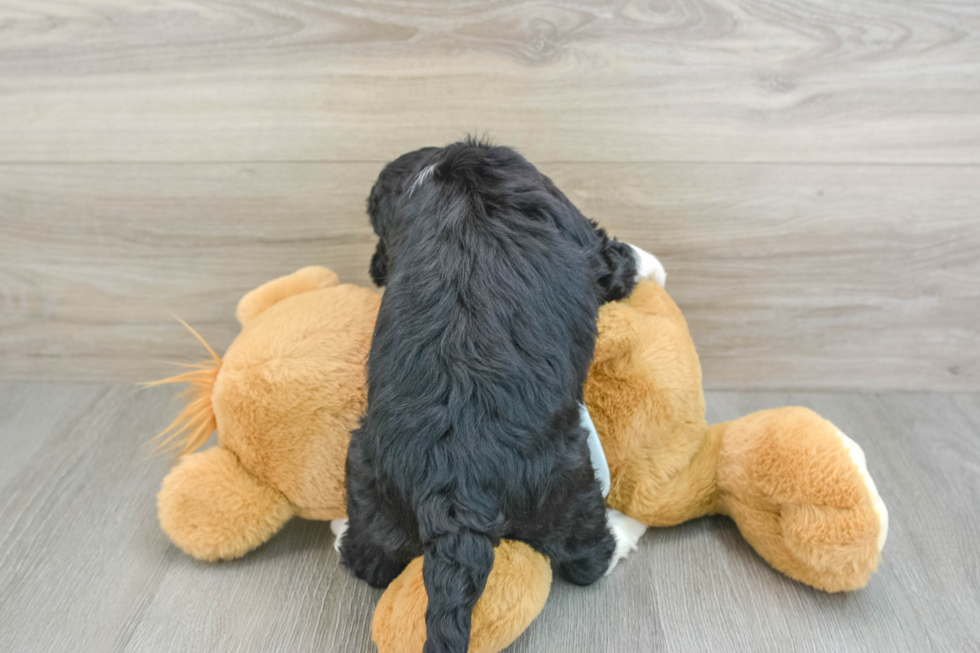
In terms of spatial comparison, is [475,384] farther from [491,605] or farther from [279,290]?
[279,290]

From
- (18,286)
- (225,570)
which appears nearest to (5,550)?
(225,570)

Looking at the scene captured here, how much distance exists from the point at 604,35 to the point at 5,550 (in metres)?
1.16

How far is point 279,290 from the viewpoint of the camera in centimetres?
104

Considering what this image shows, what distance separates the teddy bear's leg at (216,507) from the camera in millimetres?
874

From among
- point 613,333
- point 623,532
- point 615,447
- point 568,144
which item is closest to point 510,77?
point 568,144

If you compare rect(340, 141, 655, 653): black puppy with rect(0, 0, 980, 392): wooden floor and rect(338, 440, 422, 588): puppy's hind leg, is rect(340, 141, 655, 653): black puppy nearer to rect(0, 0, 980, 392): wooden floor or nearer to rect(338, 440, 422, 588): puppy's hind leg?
rect(338, 440, 422, 588): puppy's hind leg

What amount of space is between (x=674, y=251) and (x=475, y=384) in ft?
2.14

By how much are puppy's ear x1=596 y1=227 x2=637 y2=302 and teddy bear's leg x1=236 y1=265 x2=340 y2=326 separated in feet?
1.46

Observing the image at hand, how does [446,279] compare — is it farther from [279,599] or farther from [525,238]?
[279,599]

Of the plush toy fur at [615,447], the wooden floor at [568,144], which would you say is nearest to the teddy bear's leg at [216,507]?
the plush toy fur at [615,447]

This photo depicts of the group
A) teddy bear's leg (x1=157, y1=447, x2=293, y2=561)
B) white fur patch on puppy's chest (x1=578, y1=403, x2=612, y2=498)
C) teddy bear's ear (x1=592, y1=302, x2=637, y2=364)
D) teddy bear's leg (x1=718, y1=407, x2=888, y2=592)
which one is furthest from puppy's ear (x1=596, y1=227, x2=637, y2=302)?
teddy bear's leg (x1=157, y1=447, x2=293, y2=561)

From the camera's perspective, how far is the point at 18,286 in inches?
50.9

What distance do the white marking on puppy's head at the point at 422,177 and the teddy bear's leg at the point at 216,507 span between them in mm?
430

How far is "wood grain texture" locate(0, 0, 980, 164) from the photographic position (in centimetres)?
105
